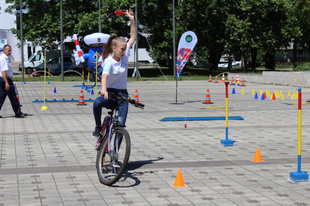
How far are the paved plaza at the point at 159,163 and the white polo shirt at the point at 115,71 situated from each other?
4.08 feet

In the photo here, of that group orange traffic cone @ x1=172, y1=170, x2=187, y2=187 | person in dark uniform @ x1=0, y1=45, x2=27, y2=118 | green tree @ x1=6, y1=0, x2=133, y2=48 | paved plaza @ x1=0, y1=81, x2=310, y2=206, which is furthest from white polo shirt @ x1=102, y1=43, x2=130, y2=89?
green tree @ x1=6, y1=0, x2=133, y2=48

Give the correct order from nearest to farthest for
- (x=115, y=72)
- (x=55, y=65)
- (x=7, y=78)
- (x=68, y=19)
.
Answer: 1. (x=115, y=72)
2. (x=7, y=78)
3. (x=68, y=19)
4. (x=55, y=65)

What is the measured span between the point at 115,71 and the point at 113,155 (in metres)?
1.15

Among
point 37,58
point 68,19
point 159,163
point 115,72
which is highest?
point 68,19

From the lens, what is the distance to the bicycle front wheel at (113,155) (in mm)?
5496

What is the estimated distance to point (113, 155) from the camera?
5668mm

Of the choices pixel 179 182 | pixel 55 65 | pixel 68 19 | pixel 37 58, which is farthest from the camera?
pixel 37 58

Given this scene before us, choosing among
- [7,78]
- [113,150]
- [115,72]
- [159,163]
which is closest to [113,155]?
[113,150]

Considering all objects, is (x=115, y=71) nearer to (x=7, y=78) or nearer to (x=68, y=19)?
(x=7, y=78)

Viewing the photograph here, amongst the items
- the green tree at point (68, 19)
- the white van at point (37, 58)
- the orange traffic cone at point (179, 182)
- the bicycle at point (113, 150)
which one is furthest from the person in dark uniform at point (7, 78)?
the white van at point (37, 58)

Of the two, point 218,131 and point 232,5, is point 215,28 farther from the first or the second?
point 218,131

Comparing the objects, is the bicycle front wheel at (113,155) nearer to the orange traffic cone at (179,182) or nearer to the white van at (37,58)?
the orange traffic cone at (179,182)

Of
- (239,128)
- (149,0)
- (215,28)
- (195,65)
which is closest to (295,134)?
(239,128)

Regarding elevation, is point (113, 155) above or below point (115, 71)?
below
